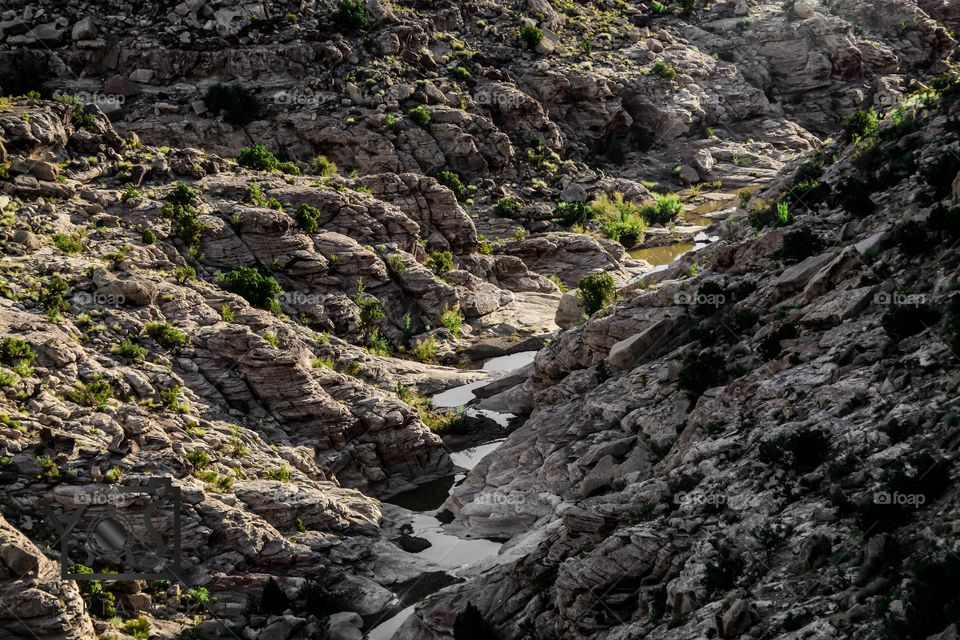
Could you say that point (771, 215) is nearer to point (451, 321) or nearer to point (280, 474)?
point (451, 321)

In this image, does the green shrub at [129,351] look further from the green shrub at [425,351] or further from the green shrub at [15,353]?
the green shrub at [425,351]

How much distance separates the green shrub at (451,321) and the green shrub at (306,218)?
9.07 metres

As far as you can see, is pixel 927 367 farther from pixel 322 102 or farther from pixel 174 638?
pixel 322 102

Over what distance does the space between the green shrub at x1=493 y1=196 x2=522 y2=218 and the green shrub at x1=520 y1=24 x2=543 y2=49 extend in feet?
72.2

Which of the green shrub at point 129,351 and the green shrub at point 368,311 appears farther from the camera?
the green shrub at point 368,311

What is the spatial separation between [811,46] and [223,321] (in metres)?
73.1

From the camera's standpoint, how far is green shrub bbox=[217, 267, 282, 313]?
46.4m

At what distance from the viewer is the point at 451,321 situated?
54.8 meters

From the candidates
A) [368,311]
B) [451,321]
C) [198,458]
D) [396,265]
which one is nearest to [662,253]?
[451,321]

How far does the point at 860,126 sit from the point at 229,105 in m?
48.2

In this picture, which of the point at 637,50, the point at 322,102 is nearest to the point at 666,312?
the point at 322,102

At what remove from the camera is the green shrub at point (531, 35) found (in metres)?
86.7

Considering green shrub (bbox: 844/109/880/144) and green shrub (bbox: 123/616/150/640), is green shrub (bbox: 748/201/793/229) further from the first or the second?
green shrub (bbox: 123/616/150/640)

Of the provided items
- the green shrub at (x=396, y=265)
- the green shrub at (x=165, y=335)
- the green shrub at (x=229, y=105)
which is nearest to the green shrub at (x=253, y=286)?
the green shrub at (x=165, y=335)
